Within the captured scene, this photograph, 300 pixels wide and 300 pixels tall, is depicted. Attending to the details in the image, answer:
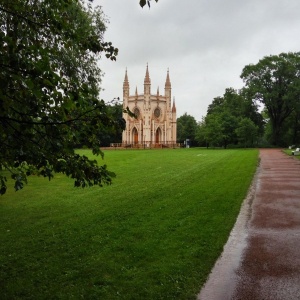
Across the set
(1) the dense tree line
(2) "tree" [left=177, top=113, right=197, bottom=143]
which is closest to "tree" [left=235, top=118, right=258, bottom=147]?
(1) the dense tree line

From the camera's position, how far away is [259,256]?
254 inches

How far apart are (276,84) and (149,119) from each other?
29035 millimetres

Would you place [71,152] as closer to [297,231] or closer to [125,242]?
[125,242]

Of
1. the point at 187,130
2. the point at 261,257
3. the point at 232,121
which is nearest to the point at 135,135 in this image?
the point at 187,130

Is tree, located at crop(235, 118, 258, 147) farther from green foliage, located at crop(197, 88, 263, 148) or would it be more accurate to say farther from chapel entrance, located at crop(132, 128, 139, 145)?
chapel entrance, located at crop(132, 128, 139, 145)

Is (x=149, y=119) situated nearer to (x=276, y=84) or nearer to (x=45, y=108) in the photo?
(x=276, y=84)

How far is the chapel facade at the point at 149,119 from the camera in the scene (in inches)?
3184

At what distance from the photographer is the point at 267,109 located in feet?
224

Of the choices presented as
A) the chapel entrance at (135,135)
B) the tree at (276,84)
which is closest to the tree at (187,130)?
the chapel entrance at (135,135)

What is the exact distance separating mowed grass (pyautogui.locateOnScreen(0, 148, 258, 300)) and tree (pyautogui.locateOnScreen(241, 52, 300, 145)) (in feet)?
175

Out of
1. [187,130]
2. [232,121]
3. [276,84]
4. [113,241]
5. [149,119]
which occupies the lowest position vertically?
[113,241]

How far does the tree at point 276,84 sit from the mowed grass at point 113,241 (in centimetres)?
5334

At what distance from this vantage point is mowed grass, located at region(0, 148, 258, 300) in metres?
5.21

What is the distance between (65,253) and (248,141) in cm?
5900
